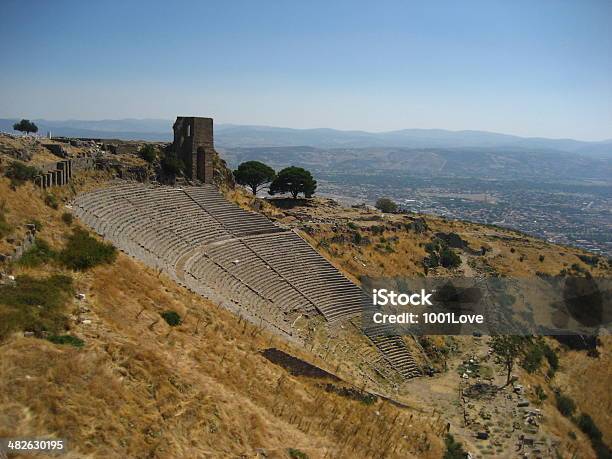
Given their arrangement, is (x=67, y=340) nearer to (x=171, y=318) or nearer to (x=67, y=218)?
(x=171, y=318)

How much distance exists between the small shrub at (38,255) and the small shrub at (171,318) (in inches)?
177

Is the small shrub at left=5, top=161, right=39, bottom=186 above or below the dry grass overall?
above

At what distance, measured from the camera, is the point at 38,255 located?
18156 millimetres

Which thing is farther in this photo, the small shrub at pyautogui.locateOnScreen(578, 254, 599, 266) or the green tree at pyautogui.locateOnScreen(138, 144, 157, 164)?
the small shrub at pyautogui.locateOnScreen(578, 254, 599, 266)

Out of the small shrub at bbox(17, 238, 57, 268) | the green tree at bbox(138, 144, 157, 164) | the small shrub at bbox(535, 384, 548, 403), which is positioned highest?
the green tree at bbox(138, 144, 157, 164)

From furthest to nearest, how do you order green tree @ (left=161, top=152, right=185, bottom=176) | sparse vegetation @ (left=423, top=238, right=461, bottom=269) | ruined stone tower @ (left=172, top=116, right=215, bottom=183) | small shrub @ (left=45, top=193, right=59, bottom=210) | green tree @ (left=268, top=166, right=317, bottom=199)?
green tree @ (left=268, top=166, right=317, bottom=199) → sparse vegetation @ (left=423, top=238, right=461, bottom=269) → ruined stone tower @ (left=172, top=116, right=215, bottom=183) → green tree @ (left=161, top=152, right=185, bottom=176) → small shrub @ (left=45, top=193, right=59, bottom=210)

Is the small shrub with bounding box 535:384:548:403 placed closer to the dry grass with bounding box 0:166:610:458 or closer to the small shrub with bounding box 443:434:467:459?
the dry grass with bounding box 0:166:610:458

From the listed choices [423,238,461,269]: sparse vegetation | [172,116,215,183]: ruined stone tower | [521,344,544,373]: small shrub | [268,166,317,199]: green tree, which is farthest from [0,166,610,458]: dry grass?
[268,166,317,199]: green tree

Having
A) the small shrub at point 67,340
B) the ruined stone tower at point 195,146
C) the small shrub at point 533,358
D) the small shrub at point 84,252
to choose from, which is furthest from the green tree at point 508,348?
the ruined stone tower at point 195,146

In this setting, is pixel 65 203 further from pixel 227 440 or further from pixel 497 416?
pixel 497 416

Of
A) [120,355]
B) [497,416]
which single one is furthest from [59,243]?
[497,416]

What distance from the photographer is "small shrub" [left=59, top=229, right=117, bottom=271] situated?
18.8 m

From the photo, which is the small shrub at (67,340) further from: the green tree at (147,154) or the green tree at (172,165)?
the green tree at (172,165)

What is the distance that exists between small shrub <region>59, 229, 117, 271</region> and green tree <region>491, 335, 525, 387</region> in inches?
811
